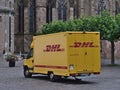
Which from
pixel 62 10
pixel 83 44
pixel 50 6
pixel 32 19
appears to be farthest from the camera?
pixel 62 10

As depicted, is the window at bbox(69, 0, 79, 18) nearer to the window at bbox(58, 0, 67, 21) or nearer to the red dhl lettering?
the window at bbox(58, 0, 67, 21)

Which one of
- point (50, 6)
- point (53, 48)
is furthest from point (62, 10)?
point (53, 48)

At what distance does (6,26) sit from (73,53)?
41011 millimetres

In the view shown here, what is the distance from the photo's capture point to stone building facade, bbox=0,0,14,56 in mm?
66625

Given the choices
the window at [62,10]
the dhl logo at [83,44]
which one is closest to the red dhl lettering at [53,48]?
the dhl logo at [83,44]

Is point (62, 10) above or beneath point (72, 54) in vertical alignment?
above

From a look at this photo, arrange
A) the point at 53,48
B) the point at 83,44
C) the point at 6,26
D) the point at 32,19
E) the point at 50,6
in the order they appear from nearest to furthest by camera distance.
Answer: the point at 83,44 < the point at 53,48 < the point at 6,26 < the point at 32,19 < the point at 50,6

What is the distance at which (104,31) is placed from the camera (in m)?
49.0

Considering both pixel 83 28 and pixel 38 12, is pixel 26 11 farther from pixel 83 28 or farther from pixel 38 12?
pixel 83 28

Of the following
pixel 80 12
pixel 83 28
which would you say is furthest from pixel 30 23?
pixel 83 28

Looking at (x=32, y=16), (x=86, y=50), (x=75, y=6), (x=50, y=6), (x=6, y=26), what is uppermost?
(x=75, y=6)

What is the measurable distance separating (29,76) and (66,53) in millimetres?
6029

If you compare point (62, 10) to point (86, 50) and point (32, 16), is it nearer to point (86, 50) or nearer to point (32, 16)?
point (32, 16)

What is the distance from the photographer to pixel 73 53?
90.3 feet
